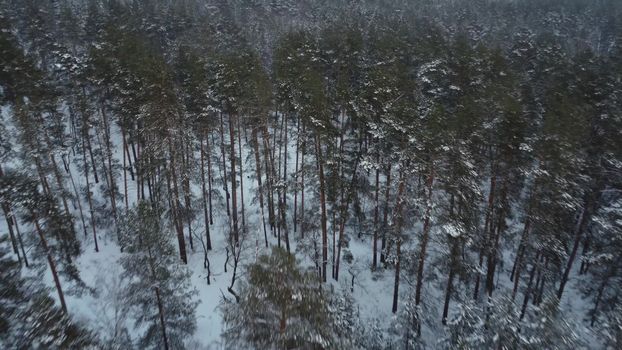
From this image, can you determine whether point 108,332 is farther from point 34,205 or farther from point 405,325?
point 405,325

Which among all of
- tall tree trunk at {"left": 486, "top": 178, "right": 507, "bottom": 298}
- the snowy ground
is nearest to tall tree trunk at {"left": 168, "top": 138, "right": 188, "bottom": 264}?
the snowy ground

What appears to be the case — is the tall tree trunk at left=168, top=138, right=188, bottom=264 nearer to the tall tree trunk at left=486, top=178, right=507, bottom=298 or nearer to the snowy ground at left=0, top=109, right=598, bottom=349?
the snowy ground at left=0, top=109, right=598, bottom=349

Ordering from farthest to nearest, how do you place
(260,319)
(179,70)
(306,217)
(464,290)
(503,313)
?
(179,70) → (306,217) → (464,290) → (260,319) → (503,313)

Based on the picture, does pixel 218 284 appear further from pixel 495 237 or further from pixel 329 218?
pixel 495 237

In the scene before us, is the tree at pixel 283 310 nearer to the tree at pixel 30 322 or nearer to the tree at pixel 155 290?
the tree at pixel 30 322

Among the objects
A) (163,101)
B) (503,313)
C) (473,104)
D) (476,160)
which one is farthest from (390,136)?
(163,101)

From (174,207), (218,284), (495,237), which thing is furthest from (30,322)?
(495,237)
